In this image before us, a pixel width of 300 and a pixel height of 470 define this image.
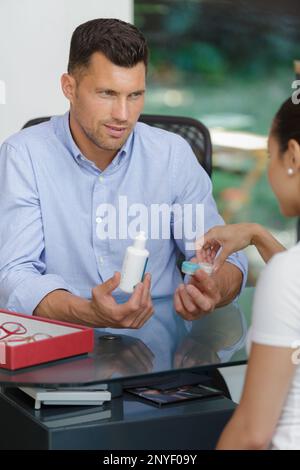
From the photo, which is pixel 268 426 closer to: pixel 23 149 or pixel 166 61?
pixel 23 149

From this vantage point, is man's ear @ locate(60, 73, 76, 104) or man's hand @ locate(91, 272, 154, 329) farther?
man's ear @ locate(60, 73, 76, 104)

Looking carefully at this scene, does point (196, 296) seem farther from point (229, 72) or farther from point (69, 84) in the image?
point (229, 72)

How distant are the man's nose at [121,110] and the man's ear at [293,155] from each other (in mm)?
902

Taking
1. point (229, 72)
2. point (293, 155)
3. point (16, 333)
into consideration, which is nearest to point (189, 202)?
point (16, 333)

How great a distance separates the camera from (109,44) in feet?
8.09

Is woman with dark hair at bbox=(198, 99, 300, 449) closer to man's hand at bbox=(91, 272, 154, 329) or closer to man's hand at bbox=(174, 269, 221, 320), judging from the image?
man's hand at bbox=(91, 272, 154, 329)

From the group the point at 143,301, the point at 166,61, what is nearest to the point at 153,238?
the point at 143,301

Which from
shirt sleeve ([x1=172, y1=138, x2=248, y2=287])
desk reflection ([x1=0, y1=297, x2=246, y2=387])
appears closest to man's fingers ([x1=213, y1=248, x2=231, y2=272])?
desk reflection ([x1=0, y1=297, x2=246, y2=387])

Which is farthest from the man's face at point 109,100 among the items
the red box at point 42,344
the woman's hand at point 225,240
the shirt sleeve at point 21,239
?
the red box at point 42,344

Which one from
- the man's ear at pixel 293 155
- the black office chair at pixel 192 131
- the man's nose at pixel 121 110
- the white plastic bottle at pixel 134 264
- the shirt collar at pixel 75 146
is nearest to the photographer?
the man's ear at pixel 293 155

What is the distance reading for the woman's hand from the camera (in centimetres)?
226

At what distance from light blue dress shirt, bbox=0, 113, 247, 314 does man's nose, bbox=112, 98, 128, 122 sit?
0.16 m

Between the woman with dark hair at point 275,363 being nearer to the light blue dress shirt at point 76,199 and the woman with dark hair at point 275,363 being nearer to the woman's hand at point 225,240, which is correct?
the woman's hand at point 225,240

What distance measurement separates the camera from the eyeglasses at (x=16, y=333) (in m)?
1.87
